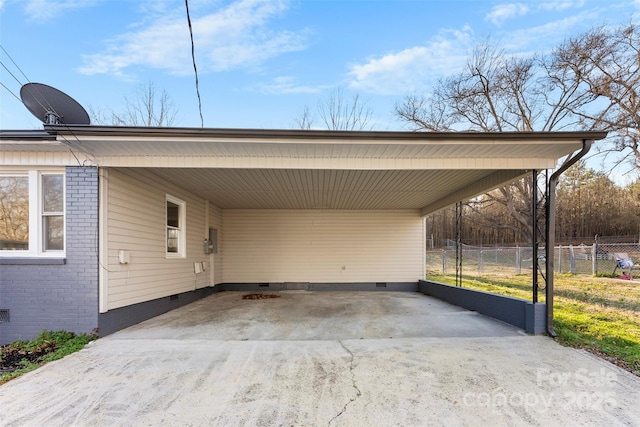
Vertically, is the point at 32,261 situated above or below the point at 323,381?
above

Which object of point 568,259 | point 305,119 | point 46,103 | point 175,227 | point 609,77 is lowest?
point 568,259

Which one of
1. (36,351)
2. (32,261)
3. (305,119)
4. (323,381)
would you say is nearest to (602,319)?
(323,381)

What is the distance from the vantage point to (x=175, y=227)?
677 centimetres

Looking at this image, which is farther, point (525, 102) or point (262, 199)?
point (525, 102)

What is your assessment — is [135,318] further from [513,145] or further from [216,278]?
[513,145]

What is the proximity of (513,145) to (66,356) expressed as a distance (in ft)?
20.6

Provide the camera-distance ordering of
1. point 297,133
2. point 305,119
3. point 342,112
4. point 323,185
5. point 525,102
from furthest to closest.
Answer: point 305,119, point 342,112, point 525,102, point 323,185, point 297,133

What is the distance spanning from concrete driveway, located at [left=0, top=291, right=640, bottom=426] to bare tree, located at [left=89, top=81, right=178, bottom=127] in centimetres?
1345

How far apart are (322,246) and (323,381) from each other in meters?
6.82

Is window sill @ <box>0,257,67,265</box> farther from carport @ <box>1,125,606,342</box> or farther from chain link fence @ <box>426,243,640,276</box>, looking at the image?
chain link fence @ <box>426,243,640,276</box>

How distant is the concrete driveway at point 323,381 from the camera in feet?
7.77

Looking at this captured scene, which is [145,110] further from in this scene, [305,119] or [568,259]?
[568,259]

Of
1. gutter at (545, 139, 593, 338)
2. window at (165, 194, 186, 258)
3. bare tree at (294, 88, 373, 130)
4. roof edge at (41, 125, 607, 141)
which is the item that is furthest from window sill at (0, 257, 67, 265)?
bare tree at (294, 88, 373, 130)

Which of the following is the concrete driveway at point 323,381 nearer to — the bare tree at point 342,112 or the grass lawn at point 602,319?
the grass lawn at point 602,319
